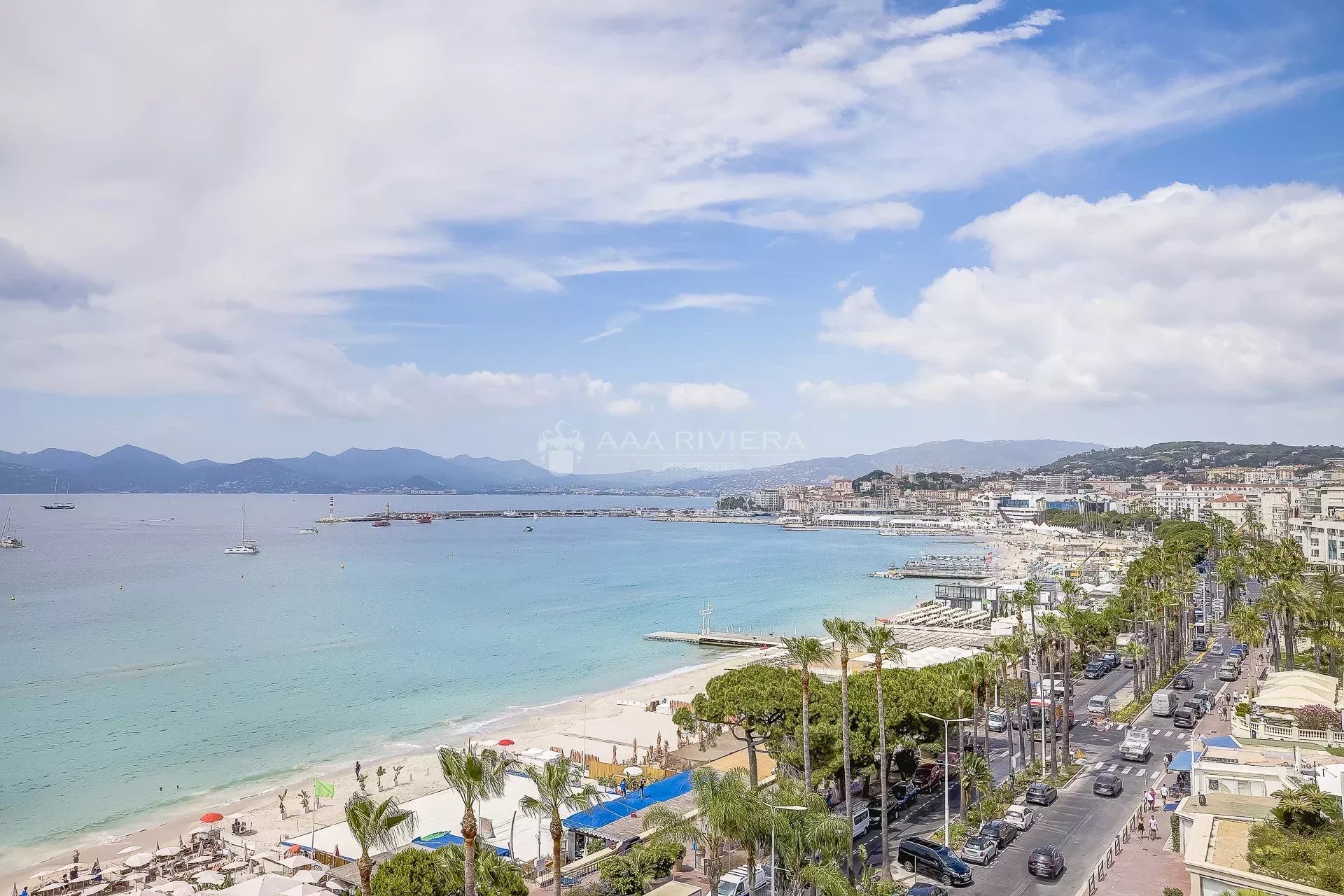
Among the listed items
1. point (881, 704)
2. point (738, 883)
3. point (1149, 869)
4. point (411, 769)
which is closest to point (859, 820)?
point (881, 704)

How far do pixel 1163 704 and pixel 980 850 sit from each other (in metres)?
18.1

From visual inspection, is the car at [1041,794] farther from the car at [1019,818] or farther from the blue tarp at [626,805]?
the blue tarp at [626,805]

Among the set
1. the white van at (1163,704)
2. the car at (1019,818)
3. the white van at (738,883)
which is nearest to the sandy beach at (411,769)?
the white van at (738,883)

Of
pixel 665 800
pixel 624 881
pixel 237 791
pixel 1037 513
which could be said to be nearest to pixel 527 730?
pixel 237 791

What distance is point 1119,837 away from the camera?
20953 millimetres

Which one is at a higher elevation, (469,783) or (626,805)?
(469,783)

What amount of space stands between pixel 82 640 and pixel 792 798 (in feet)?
206

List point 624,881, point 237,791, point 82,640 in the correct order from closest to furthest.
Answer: point 624,881 → point 237,791 → point 82,640

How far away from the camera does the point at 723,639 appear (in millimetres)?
66125

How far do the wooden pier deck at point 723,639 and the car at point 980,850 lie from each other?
142 feet

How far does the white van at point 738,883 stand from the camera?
695 inches

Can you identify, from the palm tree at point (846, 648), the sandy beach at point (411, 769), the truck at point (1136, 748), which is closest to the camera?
the palm tree at point (846, 648)

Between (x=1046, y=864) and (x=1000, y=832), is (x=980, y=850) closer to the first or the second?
(x=1000, y=832)

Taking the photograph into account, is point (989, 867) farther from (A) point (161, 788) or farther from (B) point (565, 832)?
(A) point (161, 788)
